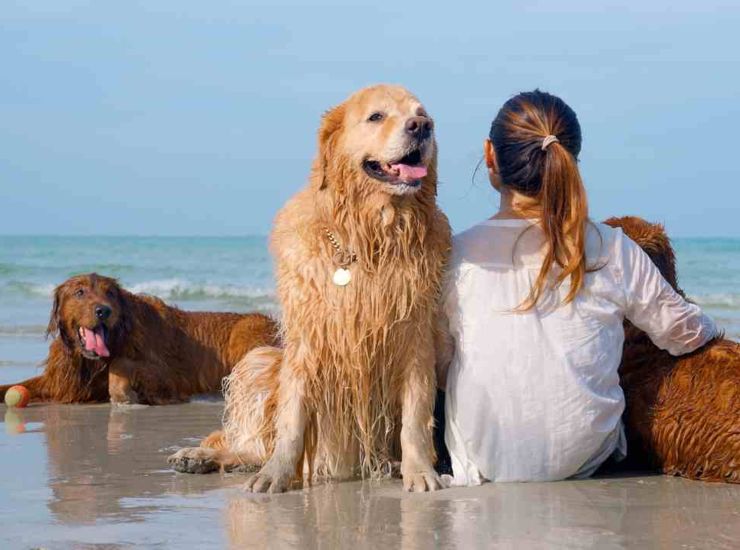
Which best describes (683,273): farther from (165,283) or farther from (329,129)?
(329,129)

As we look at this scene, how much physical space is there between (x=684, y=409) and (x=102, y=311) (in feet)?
15.4

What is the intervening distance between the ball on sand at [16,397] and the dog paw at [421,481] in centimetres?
388

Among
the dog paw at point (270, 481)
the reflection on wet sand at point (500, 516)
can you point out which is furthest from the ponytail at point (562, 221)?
the dog paw at point (270, 481)

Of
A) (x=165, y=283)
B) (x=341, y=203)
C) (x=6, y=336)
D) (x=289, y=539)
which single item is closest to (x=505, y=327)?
(x=341, y=203)

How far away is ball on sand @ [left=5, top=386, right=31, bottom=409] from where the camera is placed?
25.6 ft

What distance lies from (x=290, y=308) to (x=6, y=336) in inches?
317

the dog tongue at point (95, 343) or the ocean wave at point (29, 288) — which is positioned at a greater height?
the ocean wave at point (29, 288)

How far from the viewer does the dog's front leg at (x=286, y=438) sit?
477cm

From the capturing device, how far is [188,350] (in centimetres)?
903

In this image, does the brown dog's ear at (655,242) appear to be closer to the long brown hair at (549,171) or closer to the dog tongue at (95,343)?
the long brown hair at (549,171)

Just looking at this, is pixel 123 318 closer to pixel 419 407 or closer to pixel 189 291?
pixel 419 407

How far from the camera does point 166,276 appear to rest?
2752cm

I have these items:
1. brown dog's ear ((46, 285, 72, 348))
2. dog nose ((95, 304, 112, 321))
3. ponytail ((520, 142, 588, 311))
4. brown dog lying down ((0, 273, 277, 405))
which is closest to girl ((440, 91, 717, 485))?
ponytail ((520, 142, 588, 311))

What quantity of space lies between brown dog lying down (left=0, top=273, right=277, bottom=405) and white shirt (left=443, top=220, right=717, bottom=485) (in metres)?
3.64
